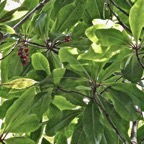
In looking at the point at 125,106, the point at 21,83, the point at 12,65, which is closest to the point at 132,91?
the point at 125,106

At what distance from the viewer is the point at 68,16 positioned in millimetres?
1446

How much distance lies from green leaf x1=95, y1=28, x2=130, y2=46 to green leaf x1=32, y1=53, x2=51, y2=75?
0.26 metres

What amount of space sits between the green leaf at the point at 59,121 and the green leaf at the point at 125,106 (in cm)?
22

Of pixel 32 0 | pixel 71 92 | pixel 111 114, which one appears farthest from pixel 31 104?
pixel 32 0

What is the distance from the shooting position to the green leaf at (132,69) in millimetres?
1199

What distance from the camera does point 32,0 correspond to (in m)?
1.41

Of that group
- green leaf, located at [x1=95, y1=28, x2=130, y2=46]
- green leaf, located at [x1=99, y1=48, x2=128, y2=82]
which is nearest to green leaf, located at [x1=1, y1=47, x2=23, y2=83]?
green leaf, located at [x1=99, y1=48, x2=128, y2=82]

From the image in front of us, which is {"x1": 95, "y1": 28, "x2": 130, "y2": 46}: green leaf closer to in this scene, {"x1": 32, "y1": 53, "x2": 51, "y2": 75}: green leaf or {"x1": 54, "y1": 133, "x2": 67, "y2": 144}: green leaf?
{"x1": 32, "y1": 53, "x2": 51, "y2": 75}: green leaf

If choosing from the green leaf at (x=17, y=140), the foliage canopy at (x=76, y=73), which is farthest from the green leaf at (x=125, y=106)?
the green leaf at (x=17, y=140)

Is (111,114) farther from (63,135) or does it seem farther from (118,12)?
(118,12)

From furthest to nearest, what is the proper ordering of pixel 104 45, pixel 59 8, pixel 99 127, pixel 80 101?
1. pixel 59 8
2. pixel 80 101
3. pixel 99 127
4. pixel 104 45

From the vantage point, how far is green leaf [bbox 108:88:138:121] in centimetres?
126

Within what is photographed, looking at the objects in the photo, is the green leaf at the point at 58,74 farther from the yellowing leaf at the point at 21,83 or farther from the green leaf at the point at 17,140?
the green leaf at the point at 17,140

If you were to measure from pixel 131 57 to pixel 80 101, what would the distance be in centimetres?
28
